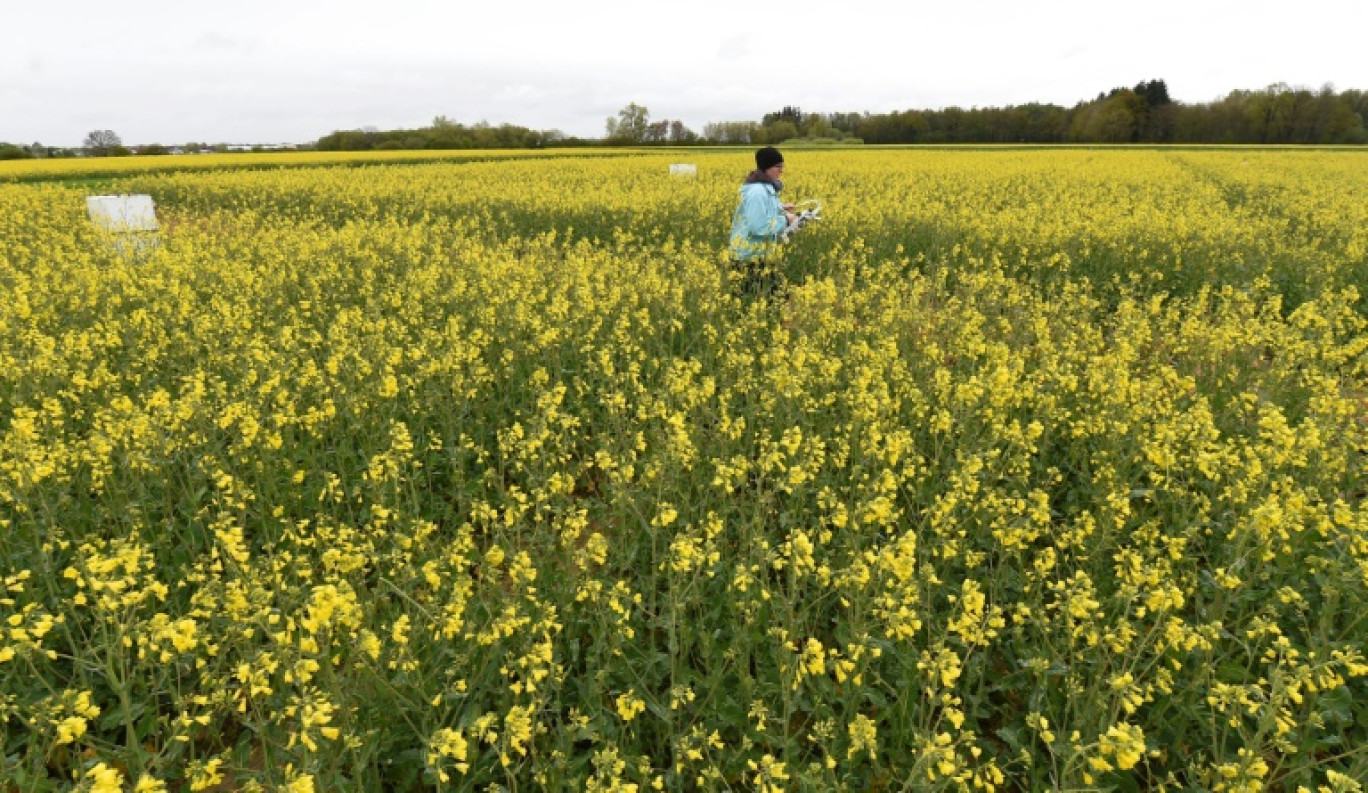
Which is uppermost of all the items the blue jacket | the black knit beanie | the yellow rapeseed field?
the black knit beanie

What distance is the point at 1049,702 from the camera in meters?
3.32

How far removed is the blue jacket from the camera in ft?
31.4

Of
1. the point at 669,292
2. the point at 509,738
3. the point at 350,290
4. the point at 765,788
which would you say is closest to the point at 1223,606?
the point at 765,788

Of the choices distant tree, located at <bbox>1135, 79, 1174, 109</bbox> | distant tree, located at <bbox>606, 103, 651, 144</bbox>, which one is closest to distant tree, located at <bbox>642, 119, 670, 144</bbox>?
distant tree, located at <bbox>606, 103, 651, 144</bbox>

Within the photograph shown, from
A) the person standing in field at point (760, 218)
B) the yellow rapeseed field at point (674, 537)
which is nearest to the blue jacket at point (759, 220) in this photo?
the person standing in field at point (760, 218)

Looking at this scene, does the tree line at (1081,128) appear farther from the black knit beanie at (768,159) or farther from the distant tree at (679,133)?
the black knit beanie at (768,159)

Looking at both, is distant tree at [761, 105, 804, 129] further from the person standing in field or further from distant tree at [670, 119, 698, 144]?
the person standing in field

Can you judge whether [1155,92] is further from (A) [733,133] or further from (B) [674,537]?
(B) [674,537]

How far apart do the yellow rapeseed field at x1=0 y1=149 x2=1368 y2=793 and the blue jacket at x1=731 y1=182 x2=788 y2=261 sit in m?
0.55

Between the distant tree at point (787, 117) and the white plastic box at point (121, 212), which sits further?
the distant tree at point (787, 117)

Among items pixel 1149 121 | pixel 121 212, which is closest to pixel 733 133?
pixel 1149 121

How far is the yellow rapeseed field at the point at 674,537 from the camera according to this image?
9.35 ft

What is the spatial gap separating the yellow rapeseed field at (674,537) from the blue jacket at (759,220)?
0.55 meters

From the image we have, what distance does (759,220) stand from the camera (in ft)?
31.8
